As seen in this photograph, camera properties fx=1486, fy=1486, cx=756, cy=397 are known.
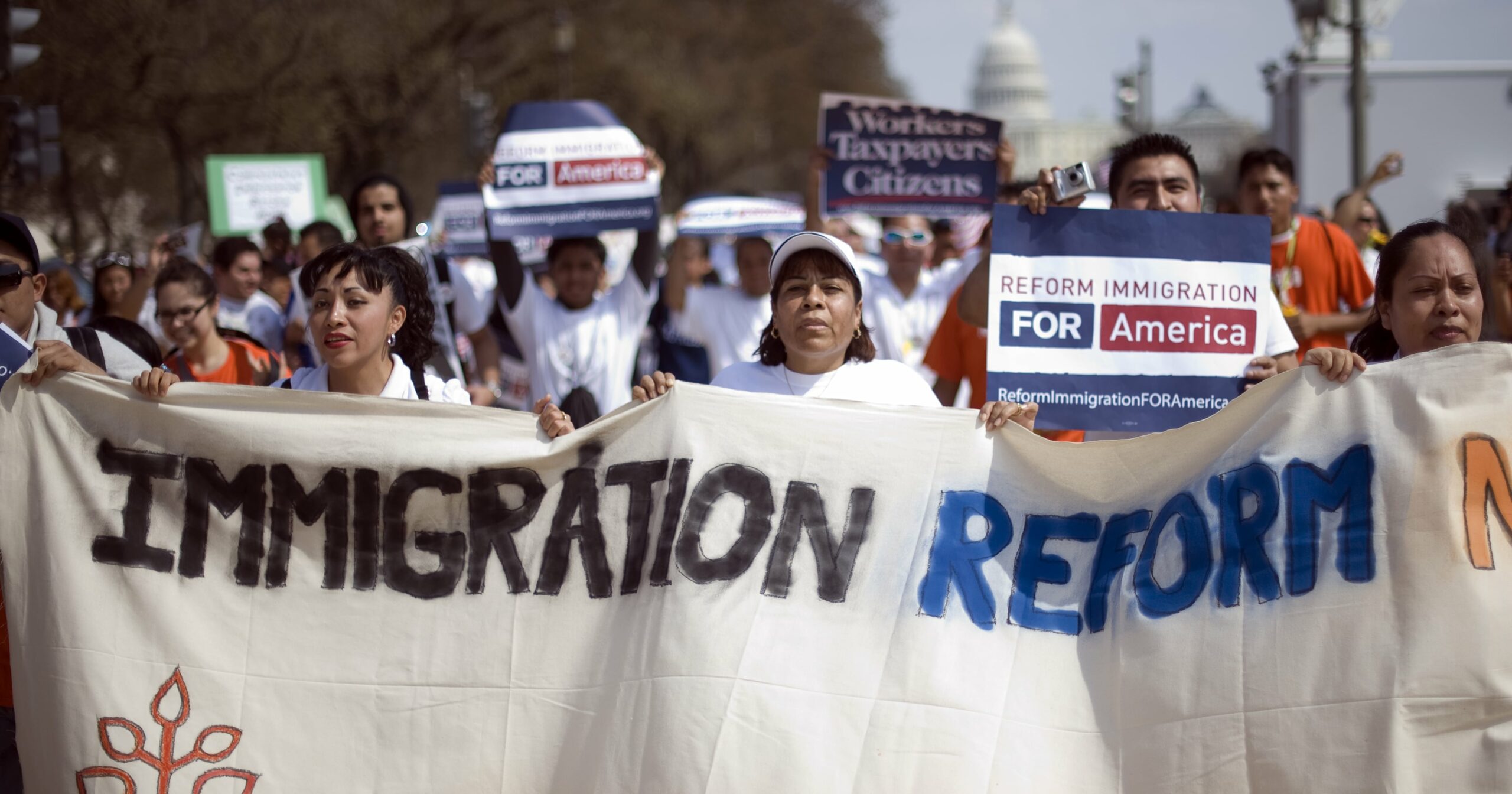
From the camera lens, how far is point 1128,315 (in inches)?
167

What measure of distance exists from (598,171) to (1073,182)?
3221mm

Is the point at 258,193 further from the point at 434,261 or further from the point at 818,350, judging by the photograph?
the point at 818,350

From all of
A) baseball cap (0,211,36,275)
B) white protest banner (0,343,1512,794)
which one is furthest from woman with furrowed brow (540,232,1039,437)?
baseball cap (0,211,36,275)

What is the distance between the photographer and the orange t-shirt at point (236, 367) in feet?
17.5

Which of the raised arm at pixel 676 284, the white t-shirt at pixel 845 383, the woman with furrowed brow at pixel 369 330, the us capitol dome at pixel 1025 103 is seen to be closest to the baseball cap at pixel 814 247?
the white t-shirt at pixel 845 383

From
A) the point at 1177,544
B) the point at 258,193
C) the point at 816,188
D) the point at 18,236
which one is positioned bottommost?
the point at 1177,544

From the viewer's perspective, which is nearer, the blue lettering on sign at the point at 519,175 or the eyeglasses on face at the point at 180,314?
the eyeglasses on face at the point at 180,314

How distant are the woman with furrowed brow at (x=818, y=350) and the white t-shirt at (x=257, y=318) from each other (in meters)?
3.83

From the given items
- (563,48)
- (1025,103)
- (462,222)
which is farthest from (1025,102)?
(462,222)

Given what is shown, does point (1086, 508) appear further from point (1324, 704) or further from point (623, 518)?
point (623, 518)

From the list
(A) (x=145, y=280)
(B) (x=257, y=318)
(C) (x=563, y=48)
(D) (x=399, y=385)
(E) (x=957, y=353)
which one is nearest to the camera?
(D) (x=399, y=385)

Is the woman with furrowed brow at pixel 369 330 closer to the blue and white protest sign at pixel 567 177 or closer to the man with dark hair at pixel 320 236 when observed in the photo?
the blue and white protest sign at pixel 567 177

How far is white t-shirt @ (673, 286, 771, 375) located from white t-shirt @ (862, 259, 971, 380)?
1.84 feet

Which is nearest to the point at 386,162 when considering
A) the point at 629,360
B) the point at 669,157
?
the point at 669,157
